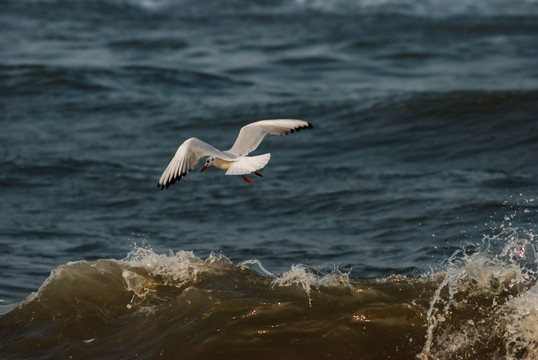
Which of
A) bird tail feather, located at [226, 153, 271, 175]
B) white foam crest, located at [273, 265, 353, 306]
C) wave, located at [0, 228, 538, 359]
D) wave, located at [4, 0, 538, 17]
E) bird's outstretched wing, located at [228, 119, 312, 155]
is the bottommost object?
wave, located at [0, 228, 538, 359]

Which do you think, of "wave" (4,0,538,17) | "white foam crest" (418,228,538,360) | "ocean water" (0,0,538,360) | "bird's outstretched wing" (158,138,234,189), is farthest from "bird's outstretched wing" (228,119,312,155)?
"wave" (4,0,538,17)

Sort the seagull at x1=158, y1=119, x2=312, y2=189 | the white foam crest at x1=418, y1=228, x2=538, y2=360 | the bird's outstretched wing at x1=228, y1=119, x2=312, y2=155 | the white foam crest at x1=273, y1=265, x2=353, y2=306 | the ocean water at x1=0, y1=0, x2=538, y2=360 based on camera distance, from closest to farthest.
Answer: the white foam crest at x1=418, y1=228, x2=538, y2=360
the ocean water at x1=0, y1=0, x2=538, y2=360
the white foam crest at x1=273, y1=265, x2=353, y2=306
the seagull at x1=158, y1=119, x2=312, y2=189
the bird's outstretched wing at x1=228, y1=119, x2=312, y2=155

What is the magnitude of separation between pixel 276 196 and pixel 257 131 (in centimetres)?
222

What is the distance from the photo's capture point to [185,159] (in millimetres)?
6125

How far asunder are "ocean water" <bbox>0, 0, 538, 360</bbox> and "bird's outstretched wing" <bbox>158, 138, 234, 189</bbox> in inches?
26.4

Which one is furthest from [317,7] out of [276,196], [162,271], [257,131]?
[162,271]

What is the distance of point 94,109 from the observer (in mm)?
13430

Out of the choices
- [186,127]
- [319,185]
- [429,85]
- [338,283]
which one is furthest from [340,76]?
[338,283]

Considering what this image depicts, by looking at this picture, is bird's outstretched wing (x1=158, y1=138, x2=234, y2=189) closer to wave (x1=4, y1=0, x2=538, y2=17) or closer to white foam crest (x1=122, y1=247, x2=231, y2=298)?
white foam crest (x1=122, y1=247, x2=231, y2=298)

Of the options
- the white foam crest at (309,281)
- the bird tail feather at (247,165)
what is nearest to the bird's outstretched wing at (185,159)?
the bird tail feather at (247,165)

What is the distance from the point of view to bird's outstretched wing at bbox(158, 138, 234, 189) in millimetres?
5992

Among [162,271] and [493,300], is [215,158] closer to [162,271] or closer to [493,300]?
[162,271]

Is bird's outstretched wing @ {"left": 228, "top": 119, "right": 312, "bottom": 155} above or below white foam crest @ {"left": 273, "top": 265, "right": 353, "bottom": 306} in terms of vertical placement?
above

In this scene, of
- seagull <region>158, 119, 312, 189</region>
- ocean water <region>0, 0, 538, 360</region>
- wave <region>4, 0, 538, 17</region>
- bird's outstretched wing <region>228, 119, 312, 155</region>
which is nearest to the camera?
ocean water <region>0, 0, 538, 360</region>
